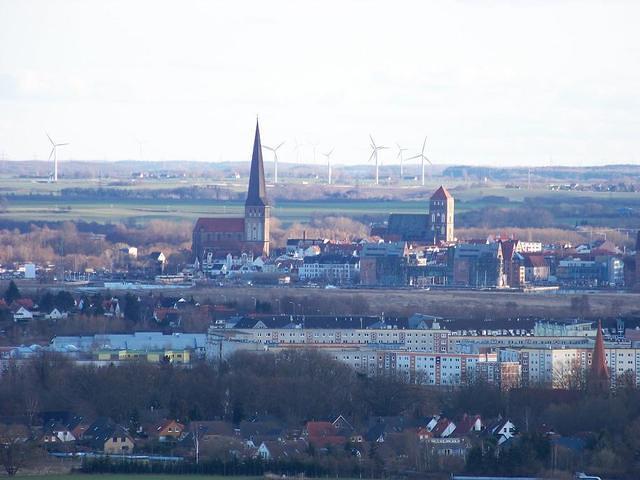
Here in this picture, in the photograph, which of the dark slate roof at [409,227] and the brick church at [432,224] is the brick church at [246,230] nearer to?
the brick church at [432,224]

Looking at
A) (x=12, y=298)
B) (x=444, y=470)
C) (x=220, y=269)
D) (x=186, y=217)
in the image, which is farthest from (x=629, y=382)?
(x=186, y=217)

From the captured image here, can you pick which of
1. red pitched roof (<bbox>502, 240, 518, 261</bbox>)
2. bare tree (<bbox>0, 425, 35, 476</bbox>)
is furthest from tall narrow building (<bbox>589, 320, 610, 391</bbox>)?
red pitched roof (<bbox>502, 240, 518, 261</bbox>)

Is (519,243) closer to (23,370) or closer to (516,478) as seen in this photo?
(23,370)

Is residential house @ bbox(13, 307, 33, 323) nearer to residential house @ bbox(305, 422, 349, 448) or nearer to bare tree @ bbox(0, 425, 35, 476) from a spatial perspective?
residential house @ bbox(305, 422, 349, 448)

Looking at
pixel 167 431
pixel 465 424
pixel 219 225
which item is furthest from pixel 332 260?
pixel 465 424

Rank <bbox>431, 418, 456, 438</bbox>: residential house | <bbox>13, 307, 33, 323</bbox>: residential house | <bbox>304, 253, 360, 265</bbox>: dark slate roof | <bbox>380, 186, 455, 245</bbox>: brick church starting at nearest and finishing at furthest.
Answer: <bbox>431, 418, 456, 438</bbox>: residential house
<bbox>13, 307, 33, 323</bbox>: residential house
<bbox>304, 253, 360, 265</bbox>: dark slate roof
<bbox>380, 186, 455, 245</bbox>: brick church

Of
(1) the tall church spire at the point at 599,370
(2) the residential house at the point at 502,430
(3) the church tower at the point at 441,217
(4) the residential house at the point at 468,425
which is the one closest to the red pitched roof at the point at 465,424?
(4) the residential house at the point at 468,425

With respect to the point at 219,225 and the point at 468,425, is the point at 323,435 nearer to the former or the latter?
the point at 468,425
